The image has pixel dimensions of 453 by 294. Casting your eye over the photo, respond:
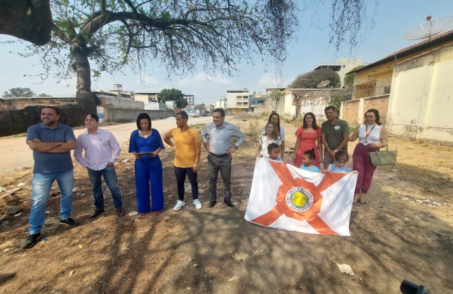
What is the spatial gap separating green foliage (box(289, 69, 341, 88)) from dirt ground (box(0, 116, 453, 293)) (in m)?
37.8

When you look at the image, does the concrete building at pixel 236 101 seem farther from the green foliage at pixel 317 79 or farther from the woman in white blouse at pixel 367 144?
the woman in white blouse at pixel 367 144

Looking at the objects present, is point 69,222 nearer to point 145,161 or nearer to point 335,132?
point 145,161

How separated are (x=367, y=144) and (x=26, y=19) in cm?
453

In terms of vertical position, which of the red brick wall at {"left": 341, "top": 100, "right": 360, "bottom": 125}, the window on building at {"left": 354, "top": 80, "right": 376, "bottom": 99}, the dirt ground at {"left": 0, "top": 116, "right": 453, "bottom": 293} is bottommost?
the dirt ground at {"left": 0, "top": 116, "right": 453, "bottom": 293}

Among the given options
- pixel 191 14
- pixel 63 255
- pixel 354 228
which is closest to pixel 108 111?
pixel 191 14

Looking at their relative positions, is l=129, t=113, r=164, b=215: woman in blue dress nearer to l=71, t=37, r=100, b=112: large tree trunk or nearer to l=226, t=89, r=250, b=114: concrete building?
l=71, t=37, r=100, b=112: large tree trunk

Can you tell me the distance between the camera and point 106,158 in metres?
3.20

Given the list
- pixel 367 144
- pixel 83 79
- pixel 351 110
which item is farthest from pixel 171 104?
pixel 367 144

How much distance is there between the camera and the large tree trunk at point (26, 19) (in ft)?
5.93

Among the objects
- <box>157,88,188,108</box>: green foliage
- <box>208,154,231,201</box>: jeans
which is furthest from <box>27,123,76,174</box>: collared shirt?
<box>157,88,188,108</box>: green foliage

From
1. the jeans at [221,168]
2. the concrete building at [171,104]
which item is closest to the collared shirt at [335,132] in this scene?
the jeans at [221,168]

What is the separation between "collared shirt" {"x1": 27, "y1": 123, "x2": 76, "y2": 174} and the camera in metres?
2.68

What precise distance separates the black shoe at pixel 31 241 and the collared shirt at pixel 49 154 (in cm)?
80

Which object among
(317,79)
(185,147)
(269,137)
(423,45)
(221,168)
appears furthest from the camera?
(317,79)
